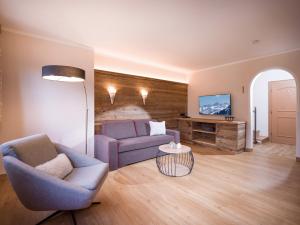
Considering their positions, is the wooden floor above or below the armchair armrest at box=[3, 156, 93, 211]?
below

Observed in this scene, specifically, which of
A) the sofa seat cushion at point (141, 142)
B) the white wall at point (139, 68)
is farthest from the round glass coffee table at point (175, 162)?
the white wall at point (139, 68)

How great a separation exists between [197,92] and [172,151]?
342cm

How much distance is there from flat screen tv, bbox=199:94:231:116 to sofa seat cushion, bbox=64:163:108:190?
4017mm

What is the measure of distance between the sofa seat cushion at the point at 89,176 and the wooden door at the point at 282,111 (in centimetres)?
565

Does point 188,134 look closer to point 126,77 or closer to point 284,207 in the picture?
point 126,77

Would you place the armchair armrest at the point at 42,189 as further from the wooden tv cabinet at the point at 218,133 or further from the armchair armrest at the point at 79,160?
the wooden tv cabinet at the point at 218,133

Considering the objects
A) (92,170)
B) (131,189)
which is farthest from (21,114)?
(131,189)

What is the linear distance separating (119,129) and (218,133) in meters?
2.71

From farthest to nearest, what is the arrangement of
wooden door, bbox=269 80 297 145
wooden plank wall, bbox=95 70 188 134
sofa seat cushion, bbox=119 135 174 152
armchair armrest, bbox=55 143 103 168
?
wooden door, bbox=269 80 297 145 < wooden plank wall, bbox=95 70 188 134 < sofa seat cushion, bbox=119 135 174 152 < armchair armrest, bbox=55 143 103 168

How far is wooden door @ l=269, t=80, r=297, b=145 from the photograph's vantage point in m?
4.98

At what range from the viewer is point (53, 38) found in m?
3.11

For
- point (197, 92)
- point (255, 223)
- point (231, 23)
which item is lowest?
point (255, 223)

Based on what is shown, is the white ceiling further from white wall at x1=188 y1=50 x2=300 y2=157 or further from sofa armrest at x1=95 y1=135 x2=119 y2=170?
sofa armrest at x1=95 y1=135 x2=119 y2=170

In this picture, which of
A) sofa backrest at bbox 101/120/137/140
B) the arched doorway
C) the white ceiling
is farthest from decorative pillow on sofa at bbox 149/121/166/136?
the arched doorway
